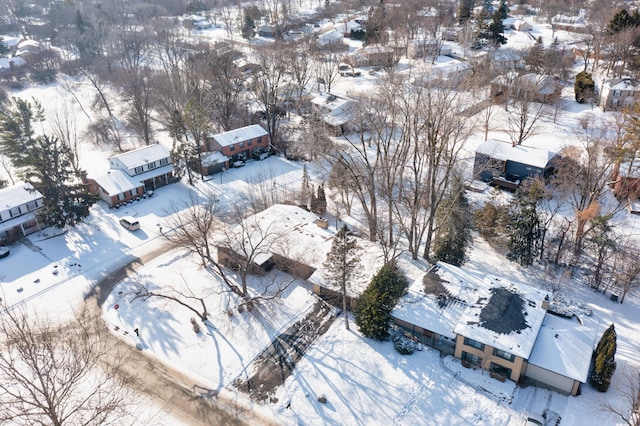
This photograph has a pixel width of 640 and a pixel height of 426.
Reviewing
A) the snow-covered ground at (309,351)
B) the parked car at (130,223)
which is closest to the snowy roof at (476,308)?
the snow-covered ground at (309,351)

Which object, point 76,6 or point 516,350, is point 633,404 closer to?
point 516,350

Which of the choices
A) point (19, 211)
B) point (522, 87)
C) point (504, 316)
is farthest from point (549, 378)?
point (19, 211)

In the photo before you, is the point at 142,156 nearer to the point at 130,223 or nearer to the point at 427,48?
the point at 130,223

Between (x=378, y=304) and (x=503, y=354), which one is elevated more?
(x=378, y=304)

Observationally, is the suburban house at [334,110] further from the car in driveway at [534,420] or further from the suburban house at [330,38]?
the car in driveway at [534,420]

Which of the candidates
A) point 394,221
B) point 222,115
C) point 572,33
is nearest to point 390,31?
point 572,33

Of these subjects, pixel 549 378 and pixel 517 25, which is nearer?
pixel 549 378

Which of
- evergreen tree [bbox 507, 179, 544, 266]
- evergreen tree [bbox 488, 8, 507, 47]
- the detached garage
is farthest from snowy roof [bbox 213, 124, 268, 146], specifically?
evergreen tree [bbox 488, 8, 507, 47]
